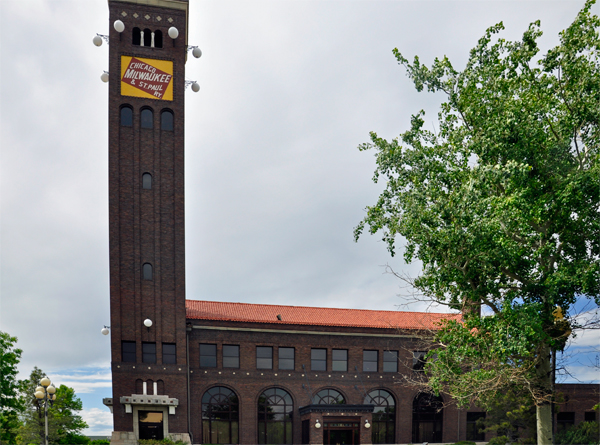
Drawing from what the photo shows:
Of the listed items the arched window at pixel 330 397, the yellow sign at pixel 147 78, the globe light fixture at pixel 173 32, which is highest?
the globe light fixture at pixel 173 32

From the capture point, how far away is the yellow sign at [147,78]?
133 feet

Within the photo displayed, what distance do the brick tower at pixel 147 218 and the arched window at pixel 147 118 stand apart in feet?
0.25

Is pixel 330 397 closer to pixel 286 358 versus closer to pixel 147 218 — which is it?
pixel 286 358

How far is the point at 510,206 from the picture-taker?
58.4 ft

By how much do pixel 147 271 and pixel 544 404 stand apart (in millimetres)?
28438

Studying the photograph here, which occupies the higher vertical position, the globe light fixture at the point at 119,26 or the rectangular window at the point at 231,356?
the globe light fixture at the point at 119,26

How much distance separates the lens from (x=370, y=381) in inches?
1676

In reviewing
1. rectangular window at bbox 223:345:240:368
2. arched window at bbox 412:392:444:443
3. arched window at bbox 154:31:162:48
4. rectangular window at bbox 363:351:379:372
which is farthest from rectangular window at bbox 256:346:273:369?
arched window at bbox 154:31:162:48

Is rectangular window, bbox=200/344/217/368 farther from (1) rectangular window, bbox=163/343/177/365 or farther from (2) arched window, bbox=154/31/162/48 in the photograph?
(2) arched window, bbox=154/31/162/48

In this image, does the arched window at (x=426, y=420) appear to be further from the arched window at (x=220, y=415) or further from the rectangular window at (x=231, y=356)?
the rectangular window at (x=231, y=356)

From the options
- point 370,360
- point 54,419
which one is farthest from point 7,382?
point 370,360

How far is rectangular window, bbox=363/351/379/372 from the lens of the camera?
43.1 metres

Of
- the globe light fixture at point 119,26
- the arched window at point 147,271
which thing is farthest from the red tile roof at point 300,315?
the globe light fixture at point 119,26

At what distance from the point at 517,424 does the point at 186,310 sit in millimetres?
26703
